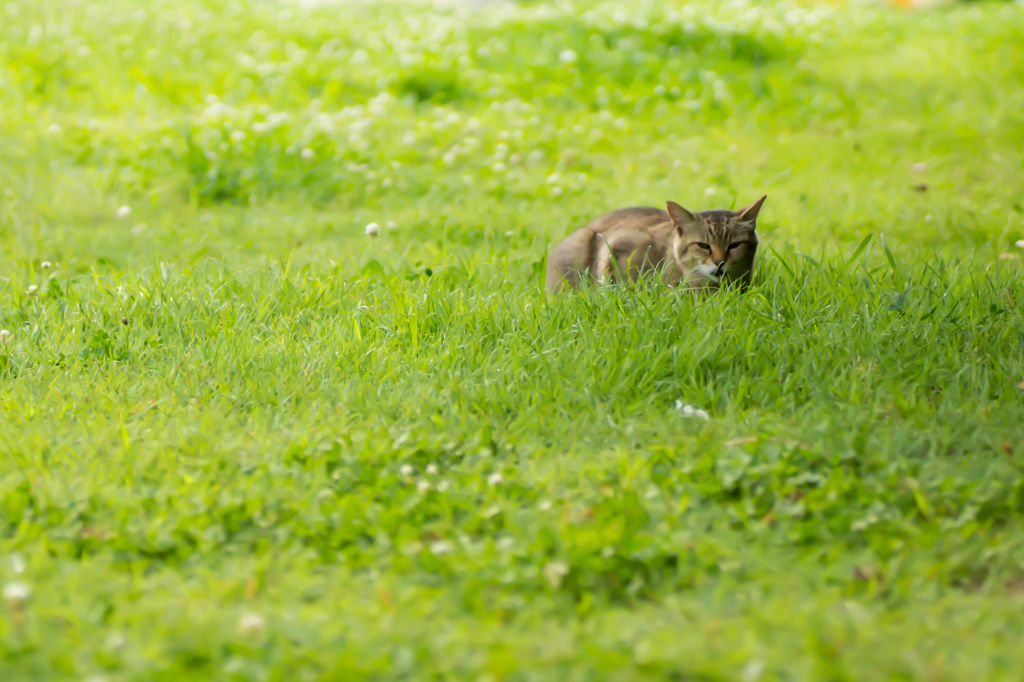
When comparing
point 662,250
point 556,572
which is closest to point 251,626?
point 556,572

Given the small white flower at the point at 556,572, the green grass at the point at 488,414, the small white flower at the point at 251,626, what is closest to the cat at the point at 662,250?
the green grass at the point at 488,414

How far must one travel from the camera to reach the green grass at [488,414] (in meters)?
2.50

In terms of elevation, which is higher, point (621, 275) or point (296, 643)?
point (621, 275)

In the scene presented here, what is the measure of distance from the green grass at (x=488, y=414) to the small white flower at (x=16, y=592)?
5 cm

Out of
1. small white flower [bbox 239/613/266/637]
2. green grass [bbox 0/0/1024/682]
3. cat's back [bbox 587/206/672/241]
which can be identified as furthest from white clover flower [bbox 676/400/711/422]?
small white flower [bbox 239/613/266/637]

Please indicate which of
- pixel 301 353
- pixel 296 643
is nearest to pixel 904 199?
pixel 301 353

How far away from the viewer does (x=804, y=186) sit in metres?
7.18

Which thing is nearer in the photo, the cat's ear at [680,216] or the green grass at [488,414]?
the green grass at [488,414]

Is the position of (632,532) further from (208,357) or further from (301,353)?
(208,357)

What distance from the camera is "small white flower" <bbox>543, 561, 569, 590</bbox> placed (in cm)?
269

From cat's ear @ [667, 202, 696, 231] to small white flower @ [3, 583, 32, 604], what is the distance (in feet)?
10.7

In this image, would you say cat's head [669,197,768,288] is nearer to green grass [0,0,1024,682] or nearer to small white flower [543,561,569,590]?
green grass [0,0,1024,682]

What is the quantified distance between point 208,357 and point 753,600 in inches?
111

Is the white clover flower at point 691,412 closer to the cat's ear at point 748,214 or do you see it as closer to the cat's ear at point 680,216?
the cat's ear at point 680,216
